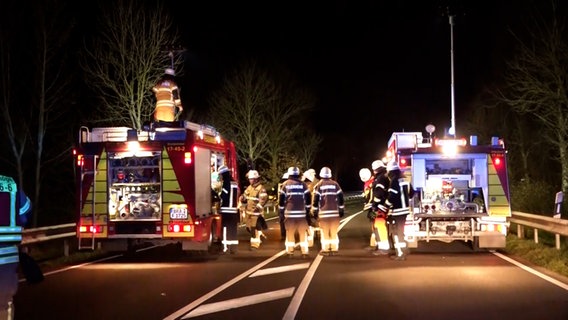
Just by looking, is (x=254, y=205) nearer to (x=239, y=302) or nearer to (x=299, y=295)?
(x=299, y=295)

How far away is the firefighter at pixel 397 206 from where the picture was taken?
571 inches

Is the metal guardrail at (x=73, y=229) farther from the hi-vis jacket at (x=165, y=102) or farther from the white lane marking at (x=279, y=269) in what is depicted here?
the white lane marking at (x=279, y=269)

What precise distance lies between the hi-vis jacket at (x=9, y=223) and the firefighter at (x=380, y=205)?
33.7ft

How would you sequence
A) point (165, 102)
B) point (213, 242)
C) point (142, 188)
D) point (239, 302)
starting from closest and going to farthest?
1. point (239, 302)
2. point (142, 188)
3. point (213, 242)
4. point (165, 102)

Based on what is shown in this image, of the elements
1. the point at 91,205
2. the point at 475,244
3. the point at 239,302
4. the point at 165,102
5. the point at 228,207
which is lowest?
the point at 239,302

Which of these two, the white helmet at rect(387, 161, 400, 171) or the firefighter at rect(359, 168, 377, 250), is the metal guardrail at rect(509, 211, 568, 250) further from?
the firefighter at rect(359, 168, 377, 250)

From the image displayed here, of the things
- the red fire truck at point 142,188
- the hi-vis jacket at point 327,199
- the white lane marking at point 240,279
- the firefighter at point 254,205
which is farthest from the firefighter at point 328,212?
the red fire truck at point 142,188

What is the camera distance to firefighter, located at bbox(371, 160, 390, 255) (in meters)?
Result: 14.9

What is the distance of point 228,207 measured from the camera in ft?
52.3

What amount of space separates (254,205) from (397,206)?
442 cm

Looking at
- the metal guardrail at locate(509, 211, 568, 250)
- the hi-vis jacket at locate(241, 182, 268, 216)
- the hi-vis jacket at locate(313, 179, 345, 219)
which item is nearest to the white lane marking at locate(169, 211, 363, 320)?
the hi-vis jacket at locate(313, 179, 345, 219)

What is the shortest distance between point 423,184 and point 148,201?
20.7ft

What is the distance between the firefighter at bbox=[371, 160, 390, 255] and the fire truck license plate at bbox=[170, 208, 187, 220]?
13.5 feet

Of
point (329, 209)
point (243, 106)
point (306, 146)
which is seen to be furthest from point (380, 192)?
point (306, 146)
